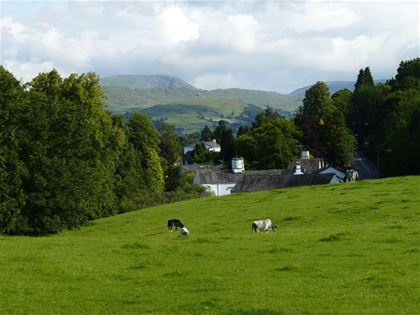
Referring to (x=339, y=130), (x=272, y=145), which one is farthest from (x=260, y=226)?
(x=272, y=145)

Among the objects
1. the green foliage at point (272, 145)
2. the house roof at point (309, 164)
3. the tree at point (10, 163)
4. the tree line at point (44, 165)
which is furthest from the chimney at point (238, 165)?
the tree at point (10, 163)

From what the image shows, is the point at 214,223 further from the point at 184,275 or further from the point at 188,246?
the point at 184,275

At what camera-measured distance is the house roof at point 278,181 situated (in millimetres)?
90562

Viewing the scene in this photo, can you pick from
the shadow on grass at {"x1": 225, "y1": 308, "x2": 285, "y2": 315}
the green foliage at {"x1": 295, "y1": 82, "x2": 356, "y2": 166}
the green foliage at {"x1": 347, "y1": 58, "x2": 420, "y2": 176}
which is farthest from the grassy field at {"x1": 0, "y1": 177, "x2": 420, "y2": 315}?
the green foliage at {"x1": 295, "y1": 82, "x2": 356, "y2": 166}

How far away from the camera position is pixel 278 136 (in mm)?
119062

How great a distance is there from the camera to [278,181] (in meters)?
94.1

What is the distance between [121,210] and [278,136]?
45.2m

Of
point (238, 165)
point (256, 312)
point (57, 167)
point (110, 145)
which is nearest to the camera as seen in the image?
point (256, 312)

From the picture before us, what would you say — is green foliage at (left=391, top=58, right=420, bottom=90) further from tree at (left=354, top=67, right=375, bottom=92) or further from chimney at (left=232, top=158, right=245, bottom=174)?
chimney at (left=232, top=158, right=245, bottom=174)

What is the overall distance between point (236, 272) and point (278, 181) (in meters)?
71.8

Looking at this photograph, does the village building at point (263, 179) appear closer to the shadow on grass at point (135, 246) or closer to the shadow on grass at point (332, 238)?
the shadow on grass at point (332, 238)

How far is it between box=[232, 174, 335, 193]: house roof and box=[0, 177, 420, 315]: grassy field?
4820 cm

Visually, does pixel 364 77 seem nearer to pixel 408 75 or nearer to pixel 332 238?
pixel 408 75

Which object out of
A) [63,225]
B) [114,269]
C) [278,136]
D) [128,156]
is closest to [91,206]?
[63,225]
